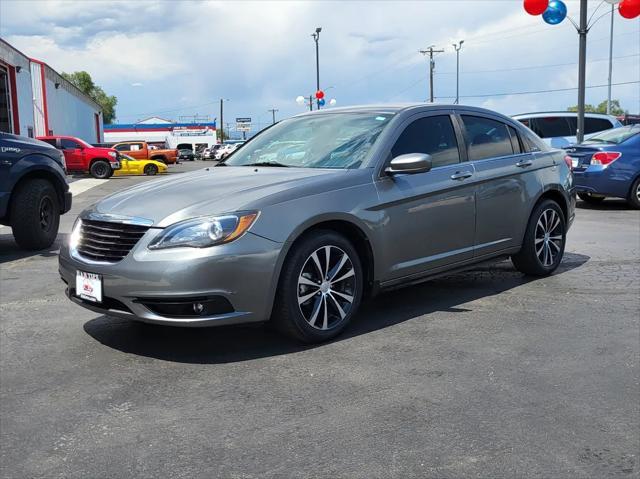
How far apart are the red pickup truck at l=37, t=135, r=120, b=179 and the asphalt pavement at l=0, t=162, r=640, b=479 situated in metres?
23.4

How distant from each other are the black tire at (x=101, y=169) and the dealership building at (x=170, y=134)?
5443cm

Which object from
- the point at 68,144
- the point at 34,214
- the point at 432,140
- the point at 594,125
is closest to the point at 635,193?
the point at 594,125

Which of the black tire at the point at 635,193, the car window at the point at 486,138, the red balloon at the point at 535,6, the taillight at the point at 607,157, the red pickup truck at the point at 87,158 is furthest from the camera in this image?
the red pickup truck at the point at 87,158

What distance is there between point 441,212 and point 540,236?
1.60m

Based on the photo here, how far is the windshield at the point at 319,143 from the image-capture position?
4.92m

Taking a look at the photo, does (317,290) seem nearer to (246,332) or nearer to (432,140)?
(246,332)

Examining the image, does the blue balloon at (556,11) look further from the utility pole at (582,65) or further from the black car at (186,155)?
the black car at (186,155)

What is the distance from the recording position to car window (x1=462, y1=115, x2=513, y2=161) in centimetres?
566

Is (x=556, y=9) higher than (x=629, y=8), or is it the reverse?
(x=556, y=9)

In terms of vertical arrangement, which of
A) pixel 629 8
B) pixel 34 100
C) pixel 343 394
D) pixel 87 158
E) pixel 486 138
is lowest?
pixel 343 394

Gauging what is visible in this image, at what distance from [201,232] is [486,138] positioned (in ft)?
9.63

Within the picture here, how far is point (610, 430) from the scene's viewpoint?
3143mm

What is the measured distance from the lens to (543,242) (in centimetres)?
634

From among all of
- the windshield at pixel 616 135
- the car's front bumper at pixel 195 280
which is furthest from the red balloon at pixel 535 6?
the car's front bumper at pixel 195 280
